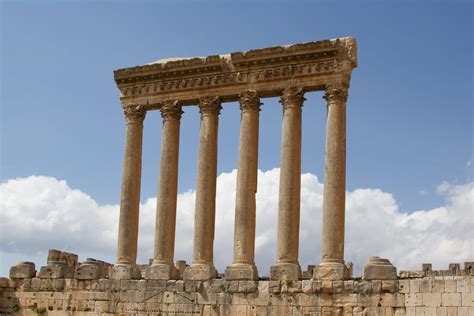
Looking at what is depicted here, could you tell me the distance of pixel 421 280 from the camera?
93.6 feet

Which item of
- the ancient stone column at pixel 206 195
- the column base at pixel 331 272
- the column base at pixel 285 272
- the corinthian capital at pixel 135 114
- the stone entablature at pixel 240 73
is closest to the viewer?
the column base at pixel 331 272

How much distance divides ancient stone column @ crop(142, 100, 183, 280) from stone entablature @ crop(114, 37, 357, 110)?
0.95m

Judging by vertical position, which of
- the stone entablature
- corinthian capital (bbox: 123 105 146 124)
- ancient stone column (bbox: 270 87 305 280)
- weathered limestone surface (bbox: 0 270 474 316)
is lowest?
weathered limestone surface (bbox: 0 270 474 316)

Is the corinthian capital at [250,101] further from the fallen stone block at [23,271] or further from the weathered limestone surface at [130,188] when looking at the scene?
the fallen stone block at [23,271]

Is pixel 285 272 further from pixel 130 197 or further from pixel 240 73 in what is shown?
pixel 240 73

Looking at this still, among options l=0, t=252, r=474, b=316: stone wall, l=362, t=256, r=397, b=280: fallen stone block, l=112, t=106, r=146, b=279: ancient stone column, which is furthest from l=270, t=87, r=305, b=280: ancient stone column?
l=112, t=106, r=146, b=279: ancient stone column

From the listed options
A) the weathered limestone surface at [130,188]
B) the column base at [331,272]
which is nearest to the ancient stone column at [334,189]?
the column base at [331,272]

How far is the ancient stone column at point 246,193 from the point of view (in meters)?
31.5

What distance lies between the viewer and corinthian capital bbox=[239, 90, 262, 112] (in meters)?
33.0

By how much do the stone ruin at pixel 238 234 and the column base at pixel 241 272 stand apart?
0.19 feet

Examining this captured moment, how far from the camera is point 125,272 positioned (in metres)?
33.5

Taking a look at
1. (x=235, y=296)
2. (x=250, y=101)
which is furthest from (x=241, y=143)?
(x=235, y=296)

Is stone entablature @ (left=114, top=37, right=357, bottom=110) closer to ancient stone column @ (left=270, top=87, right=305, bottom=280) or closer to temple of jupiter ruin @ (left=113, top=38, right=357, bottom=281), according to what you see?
temple of jupiter ruin @ (left=113, top=38, right=357, bottom=281)

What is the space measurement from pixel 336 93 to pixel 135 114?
9.81 m
